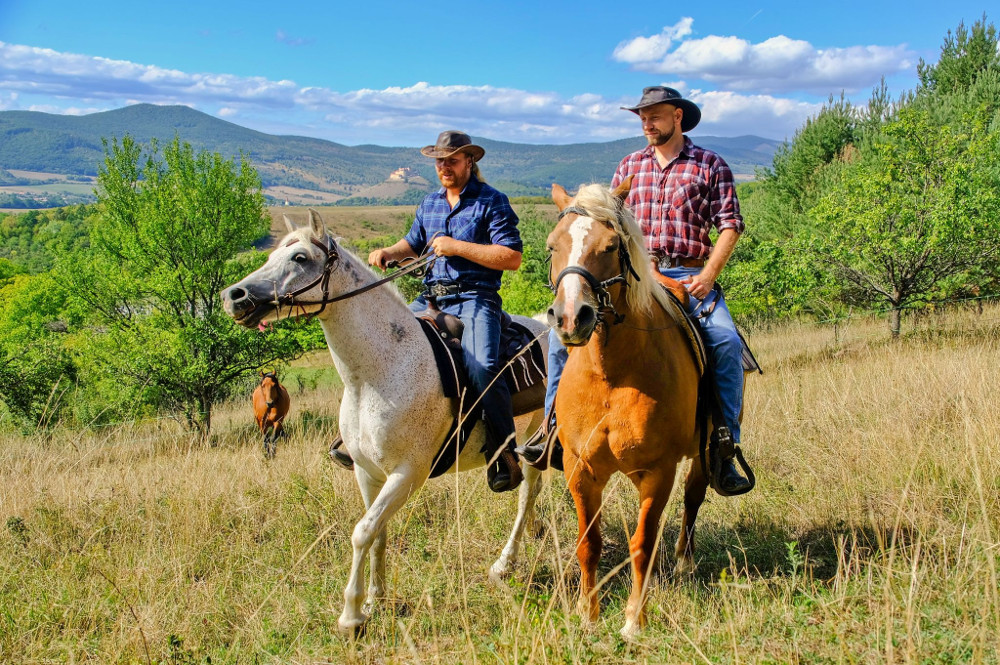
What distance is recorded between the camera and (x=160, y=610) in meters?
3.77

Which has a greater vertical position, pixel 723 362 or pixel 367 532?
pixel 723 362

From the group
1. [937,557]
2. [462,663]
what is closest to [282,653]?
[462,663]

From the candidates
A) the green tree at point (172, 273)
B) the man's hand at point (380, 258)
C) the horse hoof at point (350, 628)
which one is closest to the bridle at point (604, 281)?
the man's hand at point (380, 258)

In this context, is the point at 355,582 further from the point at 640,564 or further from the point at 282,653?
the point at 640,564

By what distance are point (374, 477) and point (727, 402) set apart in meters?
2.30

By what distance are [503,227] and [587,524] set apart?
2.12 meters

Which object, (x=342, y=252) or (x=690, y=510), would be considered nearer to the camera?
(x=342, y=252)

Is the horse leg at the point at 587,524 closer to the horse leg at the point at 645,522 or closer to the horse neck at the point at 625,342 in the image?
the horse leg at the point at 645,522

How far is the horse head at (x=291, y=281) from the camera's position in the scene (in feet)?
11.1

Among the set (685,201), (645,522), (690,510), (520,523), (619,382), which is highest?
(685,201)

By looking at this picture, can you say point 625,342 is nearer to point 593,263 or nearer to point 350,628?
point 593,263

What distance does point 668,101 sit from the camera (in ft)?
13.7

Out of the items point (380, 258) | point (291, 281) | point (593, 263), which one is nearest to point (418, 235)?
point (380, 258)

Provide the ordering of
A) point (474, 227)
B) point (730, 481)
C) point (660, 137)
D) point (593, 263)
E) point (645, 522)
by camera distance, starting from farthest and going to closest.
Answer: point (474, 227) → point (660, 137) → point (730, 481) → point (645, 522) → point (593, 263)
